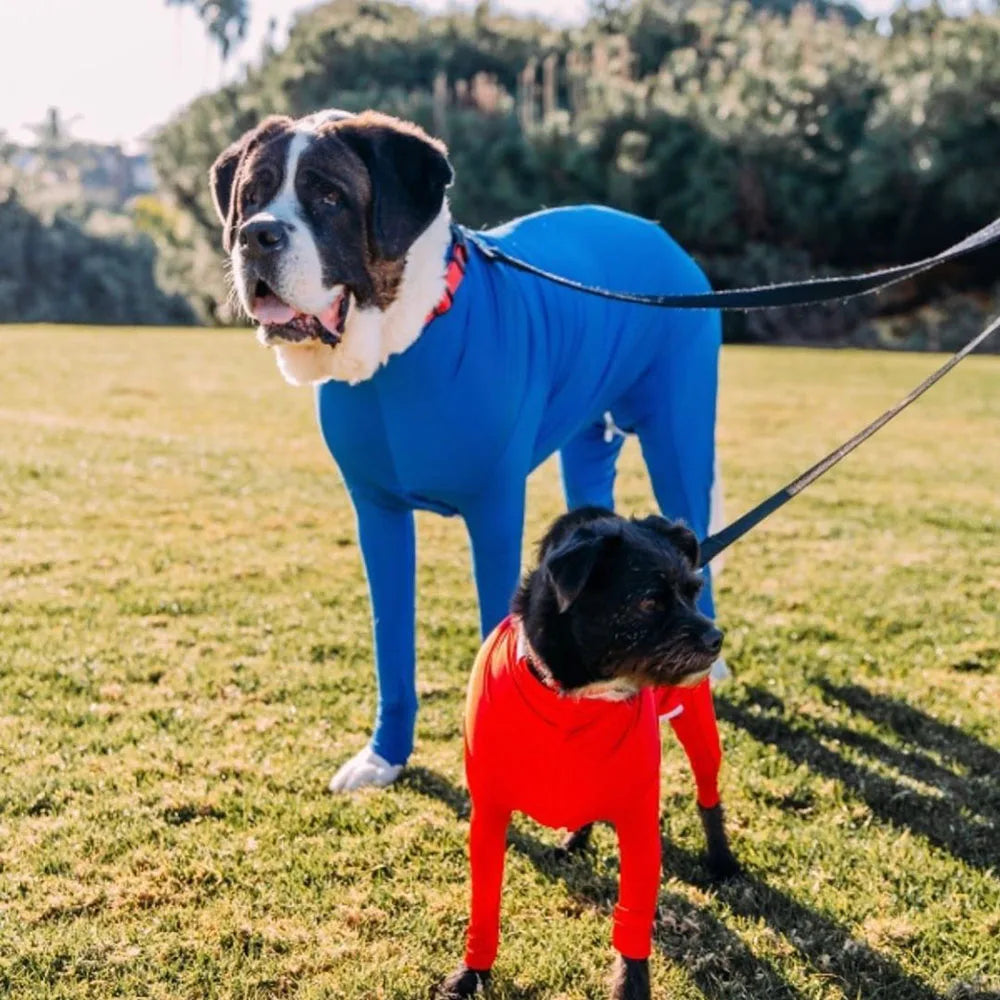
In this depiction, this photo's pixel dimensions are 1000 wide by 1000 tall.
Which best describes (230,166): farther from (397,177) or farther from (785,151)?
(785,151)

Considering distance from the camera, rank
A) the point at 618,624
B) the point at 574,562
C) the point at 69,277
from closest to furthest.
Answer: the point at 574,562
the point at 618,624
the point at 69,277

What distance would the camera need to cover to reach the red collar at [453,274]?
11.9 ft

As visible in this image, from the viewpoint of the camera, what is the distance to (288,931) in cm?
329

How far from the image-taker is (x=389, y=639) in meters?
4.20

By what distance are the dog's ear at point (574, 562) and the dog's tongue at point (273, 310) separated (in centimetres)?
105

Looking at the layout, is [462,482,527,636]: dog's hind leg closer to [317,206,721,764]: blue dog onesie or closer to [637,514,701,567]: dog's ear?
[317,206,721,764]: blue dog onesie

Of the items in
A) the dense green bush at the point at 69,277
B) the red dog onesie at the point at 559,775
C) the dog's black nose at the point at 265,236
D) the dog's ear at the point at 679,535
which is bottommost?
the dense green bush at the point at 69,277

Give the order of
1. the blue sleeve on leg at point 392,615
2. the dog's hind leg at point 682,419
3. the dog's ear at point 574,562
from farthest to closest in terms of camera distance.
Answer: the dog's hind leg at point 682,419 → the blue sleeve on leg at point 392,615 → the dog's ear at point 574,562

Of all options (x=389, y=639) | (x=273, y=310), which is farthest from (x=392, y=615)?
(x=273, y=310)

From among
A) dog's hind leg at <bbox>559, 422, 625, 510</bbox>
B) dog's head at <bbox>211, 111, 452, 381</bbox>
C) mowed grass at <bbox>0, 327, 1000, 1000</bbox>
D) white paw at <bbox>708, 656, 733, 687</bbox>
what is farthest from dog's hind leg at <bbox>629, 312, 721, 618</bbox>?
dog's head at <bbox>211, 111, 452, 381</bbox>

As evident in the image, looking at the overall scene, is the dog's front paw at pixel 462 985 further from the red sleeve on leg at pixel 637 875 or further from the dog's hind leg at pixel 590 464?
the dog's hind leg at pixel 590 464

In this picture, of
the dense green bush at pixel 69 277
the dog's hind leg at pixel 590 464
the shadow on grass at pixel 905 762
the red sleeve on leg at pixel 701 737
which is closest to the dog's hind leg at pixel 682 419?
the dog's hind leg at pixel 590 464

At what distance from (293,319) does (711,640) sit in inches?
58.1

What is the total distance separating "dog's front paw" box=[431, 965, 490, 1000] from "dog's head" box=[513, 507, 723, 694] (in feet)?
2.75
